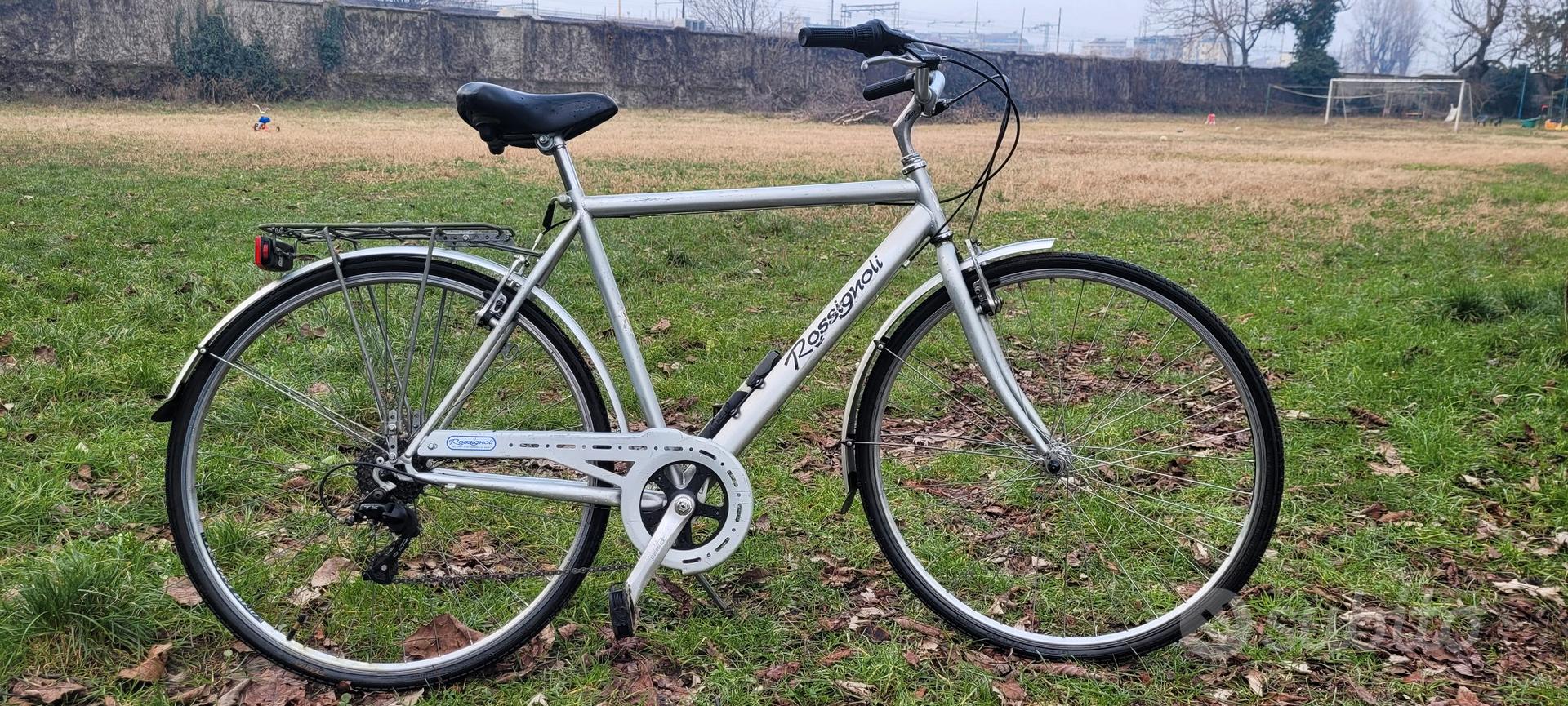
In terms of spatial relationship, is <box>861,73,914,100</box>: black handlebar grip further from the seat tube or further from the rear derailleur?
the rear derailleur

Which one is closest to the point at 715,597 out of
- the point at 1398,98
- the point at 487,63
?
the point at 487,63

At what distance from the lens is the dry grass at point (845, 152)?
→ 42.3 ft

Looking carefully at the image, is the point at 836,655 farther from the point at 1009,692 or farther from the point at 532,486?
the point at 532,486

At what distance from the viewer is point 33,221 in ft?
23.7

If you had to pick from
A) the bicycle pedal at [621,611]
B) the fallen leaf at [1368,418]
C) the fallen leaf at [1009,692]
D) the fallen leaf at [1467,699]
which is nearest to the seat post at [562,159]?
the bicycle pedal at [621,611]

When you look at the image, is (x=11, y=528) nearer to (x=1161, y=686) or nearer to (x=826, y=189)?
(x=826, y=189)

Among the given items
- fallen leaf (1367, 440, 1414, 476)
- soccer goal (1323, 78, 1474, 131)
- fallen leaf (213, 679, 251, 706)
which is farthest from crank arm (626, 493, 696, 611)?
soccer goal (1323, 78, 1474, 131)

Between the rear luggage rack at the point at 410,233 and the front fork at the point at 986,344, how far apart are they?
39.9 inches

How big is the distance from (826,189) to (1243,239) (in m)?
7.82

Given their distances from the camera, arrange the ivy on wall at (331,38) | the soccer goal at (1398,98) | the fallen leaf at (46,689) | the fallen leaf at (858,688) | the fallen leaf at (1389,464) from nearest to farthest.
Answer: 1. the fallen leaf at (46,689)
2. the fallen leaf at (858,688)
3. the fallen leaf at (1389,464)
4. the ivy on wall at (331,38)
5. the soccer goal at (1398,98)

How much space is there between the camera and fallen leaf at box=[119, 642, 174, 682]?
2.39 m

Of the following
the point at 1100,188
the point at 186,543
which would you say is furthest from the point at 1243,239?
the point at 186,543

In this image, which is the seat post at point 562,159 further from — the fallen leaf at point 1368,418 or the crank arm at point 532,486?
the fallen leaf at point 1368,418

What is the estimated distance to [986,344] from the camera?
8.29ft
